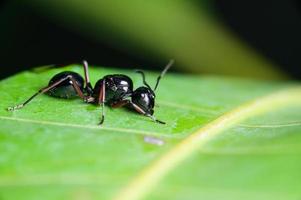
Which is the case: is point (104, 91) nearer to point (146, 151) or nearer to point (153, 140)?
point (153, 140)

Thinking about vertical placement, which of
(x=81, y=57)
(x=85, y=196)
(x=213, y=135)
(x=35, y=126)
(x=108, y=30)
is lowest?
(x=85, y=196)

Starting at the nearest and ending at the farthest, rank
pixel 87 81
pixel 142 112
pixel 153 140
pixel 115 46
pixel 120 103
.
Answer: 1. pixel 153 140
2. pixel 142 112
3. pixel 120 103
4. pixel 87 81
5. pixel 115 46

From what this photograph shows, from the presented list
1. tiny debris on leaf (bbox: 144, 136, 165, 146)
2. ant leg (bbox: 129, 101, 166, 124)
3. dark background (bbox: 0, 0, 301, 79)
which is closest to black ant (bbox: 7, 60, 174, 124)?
ant leg (bbox: 129, 101, 166, 124)

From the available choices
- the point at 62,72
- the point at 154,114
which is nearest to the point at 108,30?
the point at 62,72

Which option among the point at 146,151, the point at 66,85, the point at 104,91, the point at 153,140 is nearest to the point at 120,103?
the point at 104,91

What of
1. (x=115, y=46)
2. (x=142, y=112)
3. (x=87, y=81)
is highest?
(x=115, y=46)

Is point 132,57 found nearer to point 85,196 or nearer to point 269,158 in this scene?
point 269,158
